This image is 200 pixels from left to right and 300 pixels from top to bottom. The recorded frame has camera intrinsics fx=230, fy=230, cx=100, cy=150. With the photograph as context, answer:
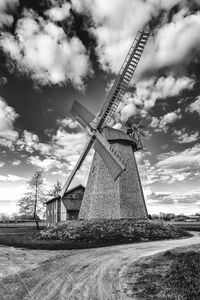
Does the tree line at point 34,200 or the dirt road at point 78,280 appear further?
the tree line at point 34,200

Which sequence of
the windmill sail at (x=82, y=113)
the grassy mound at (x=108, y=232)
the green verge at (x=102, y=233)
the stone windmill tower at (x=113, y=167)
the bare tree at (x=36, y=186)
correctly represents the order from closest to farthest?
the green verge at (x=102, y=233), the grassy mound at (x=108, y=232), the stone windmill tower at (x=113, y=167), the windmill sail at (x=82, y=113), the bare tree at (x=36, y=186)

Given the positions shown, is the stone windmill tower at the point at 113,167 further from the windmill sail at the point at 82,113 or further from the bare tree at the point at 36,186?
the bare tree at the point at 36,186

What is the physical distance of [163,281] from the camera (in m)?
6.99

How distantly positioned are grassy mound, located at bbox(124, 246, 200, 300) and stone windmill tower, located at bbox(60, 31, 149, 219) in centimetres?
1135

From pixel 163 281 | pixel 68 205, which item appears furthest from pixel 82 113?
pixel 163 281

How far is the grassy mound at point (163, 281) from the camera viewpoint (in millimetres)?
5848

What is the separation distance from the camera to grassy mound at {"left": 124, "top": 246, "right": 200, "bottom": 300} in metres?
5.85

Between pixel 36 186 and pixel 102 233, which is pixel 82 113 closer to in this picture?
pixel 102 233

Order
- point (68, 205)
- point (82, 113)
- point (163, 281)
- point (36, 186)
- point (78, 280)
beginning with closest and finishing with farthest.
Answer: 1. point (163, 281)
2. point (78, 280)
3. point (82, 113)
4. point (68, 205)
5. point (36, 186)

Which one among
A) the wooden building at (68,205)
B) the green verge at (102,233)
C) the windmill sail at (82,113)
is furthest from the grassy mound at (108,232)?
the wooden building at (68,205)

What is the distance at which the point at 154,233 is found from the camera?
792 inches

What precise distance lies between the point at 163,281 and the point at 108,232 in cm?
1176

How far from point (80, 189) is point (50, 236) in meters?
16.6

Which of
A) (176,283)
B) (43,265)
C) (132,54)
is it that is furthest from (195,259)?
(132,54)
